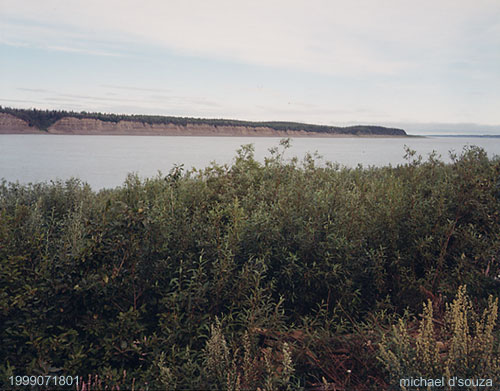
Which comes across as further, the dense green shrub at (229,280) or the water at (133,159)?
the water at (133,159)

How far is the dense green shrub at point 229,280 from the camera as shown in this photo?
12.1 ft

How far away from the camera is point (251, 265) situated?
4.23 metres

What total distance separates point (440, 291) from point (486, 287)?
2.66 feet

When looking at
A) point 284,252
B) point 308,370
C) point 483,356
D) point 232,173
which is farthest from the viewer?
point 232,173

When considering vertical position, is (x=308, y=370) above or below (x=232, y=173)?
below

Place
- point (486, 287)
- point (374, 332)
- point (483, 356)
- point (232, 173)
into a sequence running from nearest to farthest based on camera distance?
point (483, 356)
point (374, 332)
point (486, 287)
point (232, 173)

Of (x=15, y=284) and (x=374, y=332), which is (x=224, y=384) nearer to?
(x=374, y=332)

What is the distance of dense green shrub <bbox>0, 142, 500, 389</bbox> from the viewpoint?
12.1 ft

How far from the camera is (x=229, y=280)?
14.1ft

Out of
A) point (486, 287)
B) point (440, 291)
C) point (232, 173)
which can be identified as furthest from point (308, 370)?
point (232, 173)

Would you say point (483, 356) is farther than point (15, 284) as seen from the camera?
No

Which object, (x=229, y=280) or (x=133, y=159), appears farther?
(x=133, y=159)

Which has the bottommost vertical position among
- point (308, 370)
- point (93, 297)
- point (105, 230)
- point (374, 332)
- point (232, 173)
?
point (308, 370)

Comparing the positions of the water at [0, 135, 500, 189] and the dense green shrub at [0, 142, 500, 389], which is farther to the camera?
the water at [0, 135, 500, 189]
